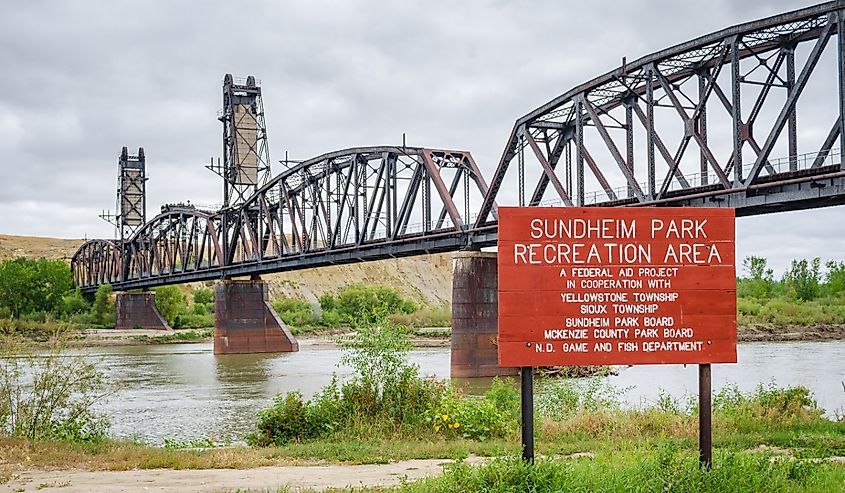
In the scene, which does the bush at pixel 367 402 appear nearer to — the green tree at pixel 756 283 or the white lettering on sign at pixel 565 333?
the white lettering on sign at pixel 565 333

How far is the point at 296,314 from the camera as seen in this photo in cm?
12494

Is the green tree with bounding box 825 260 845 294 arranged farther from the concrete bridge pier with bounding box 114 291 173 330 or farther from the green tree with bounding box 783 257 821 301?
the concrete bridge pier with bounding box 114 291 173 330

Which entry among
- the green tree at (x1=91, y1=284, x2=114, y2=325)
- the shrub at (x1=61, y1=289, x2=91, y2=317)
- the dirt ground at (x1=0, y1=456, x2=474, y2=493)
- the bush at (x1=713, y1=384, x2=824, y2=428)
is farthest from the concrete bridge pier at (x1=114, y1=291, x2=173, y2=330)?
the dirt ground at (x1=0, y1=456, x2=474, y2=493)

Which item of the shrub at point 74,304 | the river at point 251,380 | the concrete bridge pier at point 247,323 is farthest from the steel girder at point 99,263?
the river at point 251,380

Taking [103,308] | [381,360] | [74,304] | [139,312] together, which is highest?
[74,304]

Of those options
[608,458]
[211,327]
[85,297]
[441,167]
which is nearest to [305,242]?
[441,167]

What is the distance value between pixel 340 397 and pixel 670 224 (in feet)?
30.9

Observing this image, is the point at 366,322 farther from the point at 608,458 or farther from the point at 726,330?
the point at 726,330

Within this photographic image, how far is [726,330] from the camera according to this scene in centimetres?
1265

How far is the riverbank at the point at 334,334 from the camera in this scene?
86.6 m

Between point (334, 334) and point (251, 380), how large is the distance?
61.1 m

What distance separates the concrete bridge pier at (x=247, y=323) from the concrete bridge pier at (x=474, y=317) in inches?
1410

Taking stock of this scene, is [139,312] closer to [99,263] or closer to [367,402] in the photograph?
[99,263]

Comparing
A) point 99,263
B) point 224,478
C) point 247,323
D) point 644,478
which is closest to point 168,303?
point 99,263
